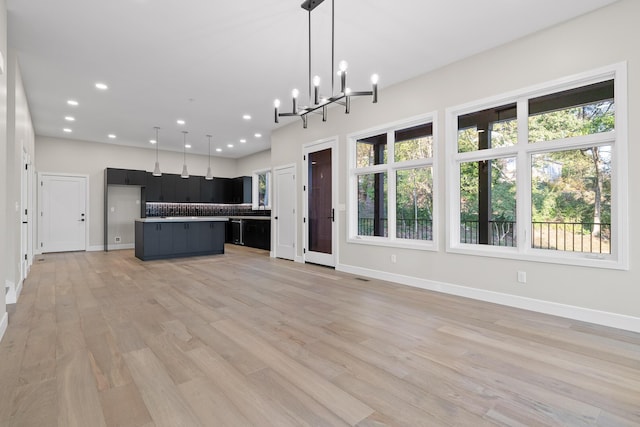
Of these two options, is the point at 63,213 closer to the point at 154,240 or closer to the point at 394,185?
the point at 154,240

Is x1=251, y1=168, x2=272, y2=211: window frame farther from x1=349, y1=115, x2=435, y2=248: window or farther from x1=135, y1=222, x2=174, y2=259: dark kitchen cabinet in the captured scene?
x1=349, y1=115, x2=435, y2=248: window

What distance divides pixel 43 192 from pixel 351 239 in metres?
7.97

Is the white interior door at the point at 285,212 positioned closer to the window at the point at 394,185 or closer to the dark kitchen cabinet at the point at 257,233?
the dark kitchen cabinet at the point at 257,233

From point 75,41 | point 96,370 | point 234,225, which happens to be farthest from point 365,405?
point 234,225

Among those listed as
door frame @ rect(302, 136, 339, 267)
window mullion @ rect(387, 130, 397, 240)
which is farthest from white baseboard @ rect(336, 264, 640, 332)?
door frame @ rect(302, 136, 339, 267)

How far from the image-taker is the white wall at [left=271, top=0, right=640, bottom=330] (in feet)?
9.72

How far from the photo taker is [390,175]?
5.17 m

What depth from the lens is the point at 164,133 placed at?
7906 millimetres

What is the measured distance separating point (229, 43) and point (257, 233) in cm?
629

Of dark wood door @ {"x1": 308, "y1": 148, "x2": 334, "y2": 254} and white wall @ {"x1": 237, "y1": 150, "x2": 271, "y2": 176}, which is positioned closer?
dark wood door @ {"x1": 308, "y1": 148, "x2": 334, "y2": 254}

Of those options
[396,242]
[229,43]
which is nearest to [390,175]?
[396,242]

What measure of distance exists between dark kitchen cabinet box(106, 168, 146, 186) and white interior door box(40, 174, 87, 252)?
68 centimetres

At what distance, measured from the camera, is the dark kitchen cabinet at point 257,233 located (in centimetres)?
900

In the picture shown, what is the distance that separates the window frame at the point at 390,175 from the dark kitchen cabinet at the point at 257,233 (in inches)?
149
